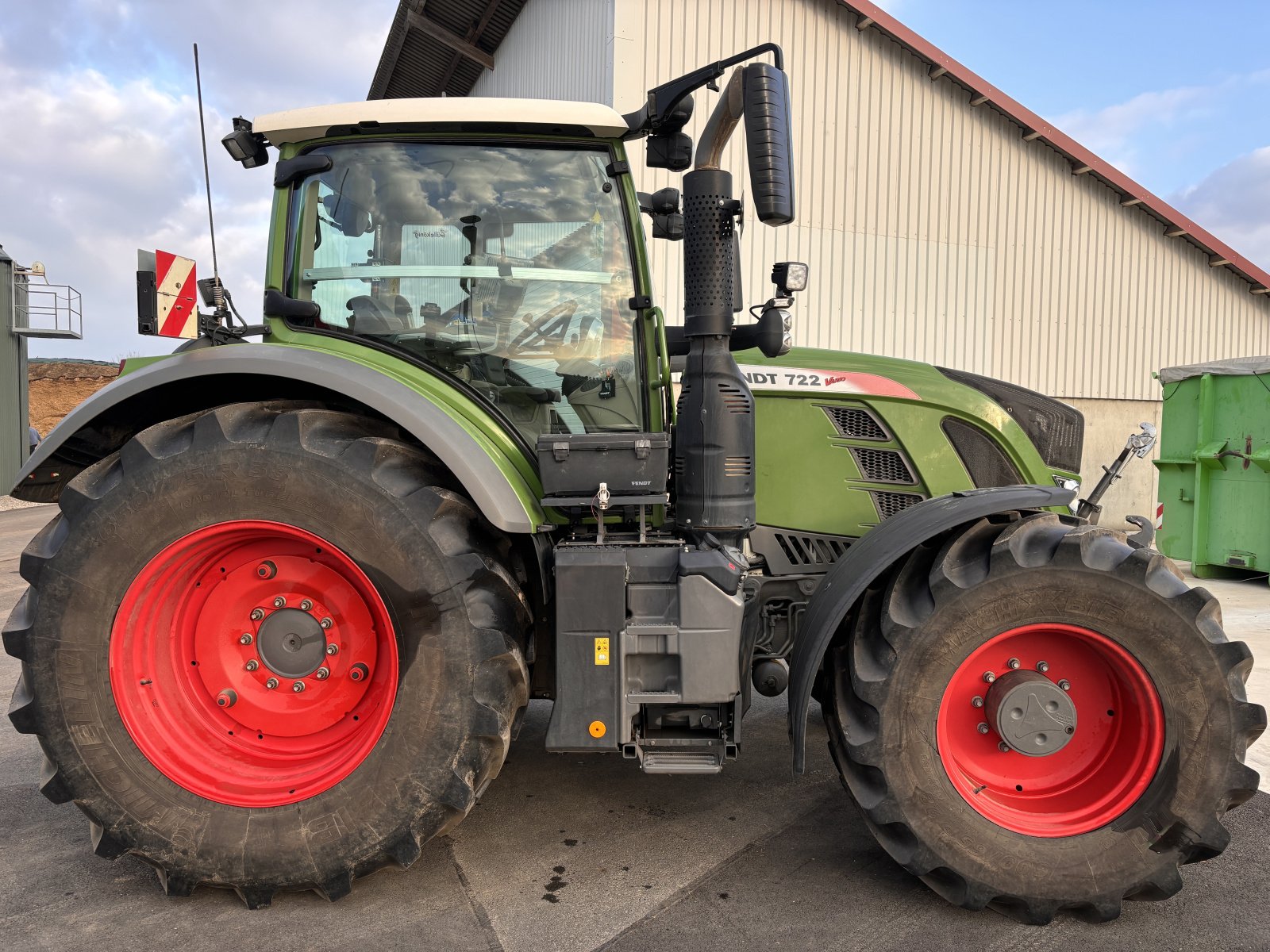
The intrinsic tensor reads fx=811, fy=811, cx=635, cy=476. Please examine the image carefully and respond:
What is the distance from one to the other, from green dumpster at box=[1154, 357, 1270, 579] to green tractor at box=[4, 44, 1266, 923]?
587cm

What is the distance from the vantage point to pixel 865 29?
29.1 feet

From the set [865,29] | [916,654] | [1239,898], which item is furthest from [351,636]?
[865,29]

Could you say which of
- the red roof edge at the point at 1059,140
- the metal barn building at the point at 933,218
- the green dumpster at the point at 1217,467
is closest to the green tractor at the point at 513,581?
the metal barn building at the point at 933,218

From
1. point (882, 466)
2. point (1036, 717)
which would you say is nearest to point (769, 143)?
point (882, 466)

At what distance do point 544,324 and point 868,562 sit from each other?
50.5 inches

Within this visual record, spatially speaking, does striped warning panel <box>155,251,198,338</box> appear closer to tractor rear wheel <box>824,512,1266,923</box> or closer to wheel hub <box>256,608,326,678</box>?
wheel hub <box>256,608,326,678</box>

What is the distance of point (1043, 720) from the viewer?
242 cm

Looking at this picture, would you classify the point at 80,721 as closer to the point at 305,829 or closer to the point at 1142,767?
the point at 305,829

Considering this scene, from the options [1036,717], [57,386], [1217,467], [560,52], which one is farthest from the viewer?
[57,386]

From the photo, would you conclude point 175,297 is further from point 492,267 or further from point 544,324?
point 544,324

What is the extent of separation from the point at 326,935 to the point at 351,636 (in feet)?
2.69

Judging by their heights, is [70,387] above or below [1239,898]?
above

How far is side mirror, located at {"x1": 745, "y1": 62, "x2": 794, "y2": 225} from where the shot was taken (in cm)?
214

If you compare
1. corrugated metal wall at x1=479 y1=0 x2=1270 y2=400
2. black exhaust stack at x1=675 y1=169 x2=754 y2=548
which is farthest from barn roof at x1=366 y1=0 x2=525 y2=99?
black exhaust stack at x1=675 y1=169 x2=754 y2=548
